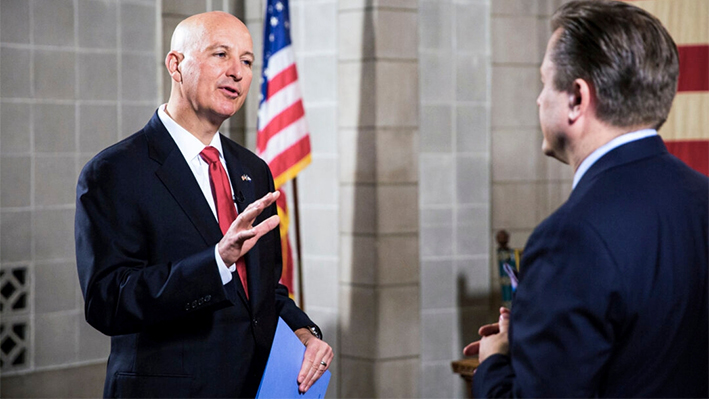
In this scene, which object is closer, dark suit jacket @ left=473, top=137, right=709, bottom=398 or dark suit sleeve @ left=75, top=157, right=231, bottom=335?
dark suit jacket @ left=473, top=137, right=709, bottom=398

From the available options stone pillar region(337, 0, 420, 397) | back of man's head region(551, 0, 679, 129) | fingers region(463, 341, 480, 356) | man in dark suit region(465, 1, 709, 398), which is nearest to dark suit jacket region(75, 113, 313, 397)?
fingers region(463, 341, 480, 356)

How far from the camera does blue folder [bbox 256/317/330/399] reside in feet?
5.89

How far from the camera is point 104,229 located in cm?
177

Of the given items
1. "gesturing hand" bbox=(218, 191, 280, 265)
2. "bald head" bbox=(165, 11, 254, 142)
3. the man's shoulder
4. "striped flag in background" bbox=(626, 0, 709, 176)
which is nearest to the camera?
"gesturing hand" bbox=(218, 191, 280, 265)

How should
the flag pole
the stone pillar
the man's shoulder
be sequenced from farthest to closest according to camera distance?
the stone pillar → the flag pole → the man's shoulder

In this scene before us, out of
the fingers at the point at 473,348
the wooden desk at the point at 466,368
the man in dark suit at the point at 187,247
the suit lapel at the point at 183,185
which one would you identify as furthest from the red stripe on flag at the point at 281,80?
the fingers at the point at 473,348

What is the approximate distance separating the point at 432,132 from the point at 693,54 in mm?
1573

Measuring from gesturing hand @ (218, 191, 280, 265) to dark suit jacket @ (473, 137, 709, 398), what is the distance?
566mm

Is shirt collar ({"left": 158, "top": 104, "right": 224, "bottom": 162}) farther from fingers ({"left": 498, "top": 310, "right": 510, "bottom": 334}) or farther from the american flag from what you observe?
the american flag

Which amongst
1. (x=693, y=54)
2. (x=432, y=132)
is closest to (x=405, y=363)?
(x=432, y=132)

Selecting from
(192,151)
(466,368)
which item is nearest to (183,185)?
(192,151)

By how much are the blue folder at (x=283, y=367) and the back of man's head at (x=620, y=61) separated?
848mm

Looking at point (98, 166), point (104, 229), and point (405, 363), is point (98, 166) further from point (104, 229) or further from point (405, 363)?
point (405, 363)

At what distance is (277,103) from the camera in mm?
4004
